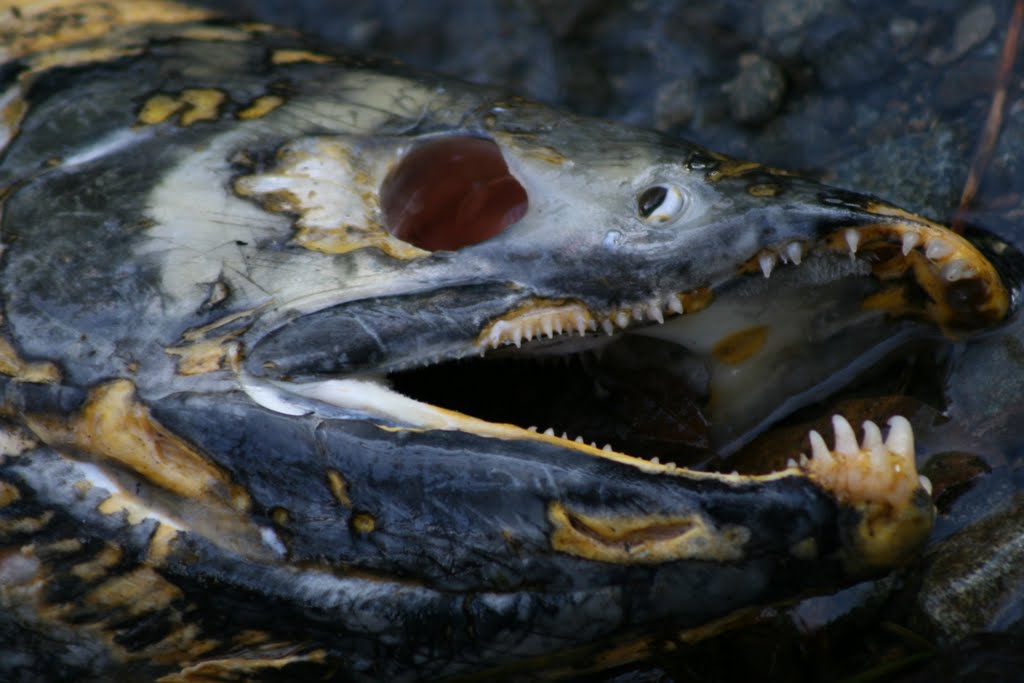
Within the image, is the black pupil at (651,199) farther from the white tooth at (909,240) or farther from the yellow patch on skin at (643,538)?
the yellow patch on skin at (643,538)

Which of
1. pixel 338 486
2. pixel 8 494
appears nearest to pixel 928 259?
pixel 338 486

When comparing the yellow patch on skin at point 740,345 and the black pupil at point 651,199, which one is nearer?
the black pupil at point 651,199

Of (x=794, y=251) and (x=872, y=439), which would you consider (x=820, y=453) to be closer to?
(x=872, y=439)

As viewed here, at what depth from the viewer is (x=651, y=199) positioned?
105 inches

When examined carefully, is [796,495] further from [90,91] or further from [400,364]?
[90,91]

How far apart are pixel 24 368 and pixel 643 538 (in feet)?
4.51

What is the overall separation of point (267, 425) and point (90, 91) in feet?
Result: 4.04

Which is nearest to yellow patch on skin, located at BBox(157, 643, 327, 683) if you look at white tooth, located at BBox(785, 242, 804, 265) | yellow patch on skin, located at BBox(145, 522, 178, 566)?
yellow patch on skin, located at BBox(145, 522, 178, 566)

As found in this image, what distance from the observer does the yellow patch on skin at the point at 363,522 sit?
8.04 feet

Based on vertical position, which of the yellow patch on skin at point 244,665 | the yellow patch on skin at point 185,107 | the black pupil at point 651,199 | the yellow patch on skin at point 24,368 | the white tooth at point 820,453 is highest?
the black pupil at point 651,199

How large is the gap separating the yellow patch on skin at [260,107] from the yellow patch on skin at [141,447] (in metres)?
0.83

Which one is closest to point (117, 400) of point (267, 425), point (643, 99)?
point (267, 425)

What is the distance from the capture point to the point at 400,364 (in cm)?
258

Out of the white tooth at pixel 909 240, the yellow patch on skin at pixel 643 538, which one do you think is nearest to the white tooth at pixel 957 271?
the white tooth at pixel 909 240
